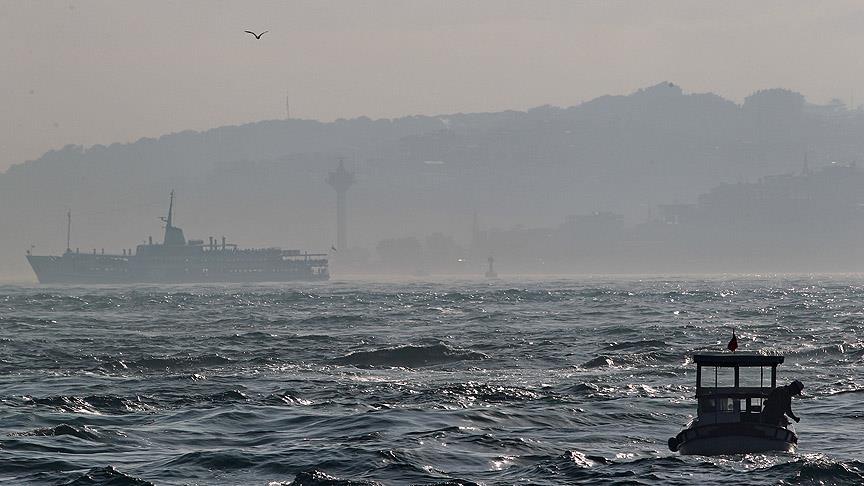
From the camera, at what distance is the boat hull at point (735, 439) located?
37656 mm

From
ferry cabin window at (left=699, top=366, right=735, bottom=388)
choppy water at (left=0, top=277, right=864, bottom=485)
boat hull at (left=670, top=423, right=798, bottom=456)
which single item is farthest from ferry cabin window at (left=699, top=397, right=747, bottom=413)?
ferry cabin window at (left=699, top=366, right=735, bottom=388)

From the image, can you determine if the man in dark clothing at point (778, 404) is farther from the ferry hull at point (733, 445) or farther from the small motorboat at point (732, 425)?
the ferry hull at point (733, 445)

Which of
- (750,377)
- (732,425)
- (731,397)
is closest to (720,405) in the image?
(731,397)

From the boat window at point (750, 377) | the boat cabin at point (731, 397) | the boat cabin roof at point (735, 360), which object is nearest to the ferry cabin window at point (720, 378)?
the boat window at point (750, 377)

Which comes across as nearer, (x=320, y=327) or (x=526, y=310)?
(x=320, y=327)

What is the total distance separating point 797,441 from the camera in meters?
40.0

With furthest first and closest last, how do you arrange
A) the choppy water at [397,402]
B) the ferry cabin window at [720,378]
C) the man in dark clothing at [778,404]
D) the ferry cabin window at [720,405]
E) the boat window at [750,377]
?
the ferry cabin window at [720,378] < the boat window at [750,377] < the ferry cabin window at [720,405] < the man in dark clothing at [778,404] < the choppy water at [397,402]

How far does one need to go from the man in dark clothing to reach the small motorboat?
0.18m

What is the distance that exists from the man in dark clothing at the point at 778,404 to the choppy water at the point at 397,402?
122 centimetres

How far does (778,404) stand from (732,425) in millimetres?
1505

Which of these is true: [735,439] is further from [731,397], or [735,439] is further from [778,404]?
[778,404]

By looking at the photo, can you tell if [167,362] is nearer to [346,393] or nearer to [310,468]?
[346,393]

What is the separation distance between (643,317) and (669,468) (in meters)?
81.4

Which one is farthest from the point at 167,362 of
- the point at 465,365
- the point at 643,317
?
the point at 643,317
